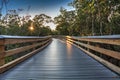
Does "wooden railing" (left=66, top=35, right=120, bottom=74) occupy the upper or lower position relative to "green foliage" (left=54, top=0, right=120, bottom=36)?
lower

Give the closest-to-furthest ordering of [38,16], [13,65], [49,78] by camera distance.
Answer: [49,78]
[13,65]
[38,16]

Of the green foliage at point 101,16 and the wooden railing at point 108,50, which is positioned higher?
the green foliage at point 101,16

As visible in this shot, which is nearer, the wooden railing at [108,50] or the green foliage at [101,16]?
the wooden railing at [108,50]

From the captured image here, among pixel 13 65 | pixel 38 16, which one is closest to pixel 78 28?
pixel 13 65

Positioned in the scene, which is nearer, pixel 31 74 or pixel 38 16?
pixel 31 74

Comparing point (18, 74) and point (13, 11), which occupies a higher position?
point (13, 11)

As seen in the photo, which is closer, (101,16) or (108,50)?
(108,50)

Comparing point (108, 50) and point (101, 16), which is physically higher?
point (101, 16)

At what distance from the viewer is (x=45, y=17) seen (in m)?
100

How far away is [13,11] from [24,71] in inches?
1444

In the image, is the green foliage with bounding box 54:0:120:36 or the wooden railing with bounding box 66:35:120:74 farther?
the green foliage with bounding box 54:0:120:36

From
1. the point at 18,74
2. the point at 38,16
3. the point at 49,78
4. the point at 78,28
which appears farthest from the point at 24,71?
the point at 38,16

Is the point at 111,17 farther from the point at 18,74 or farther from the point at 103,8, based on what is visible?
the point at 18,74

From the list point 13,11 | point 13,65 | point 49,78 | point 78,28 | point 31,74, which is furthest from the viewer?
point 78,28
